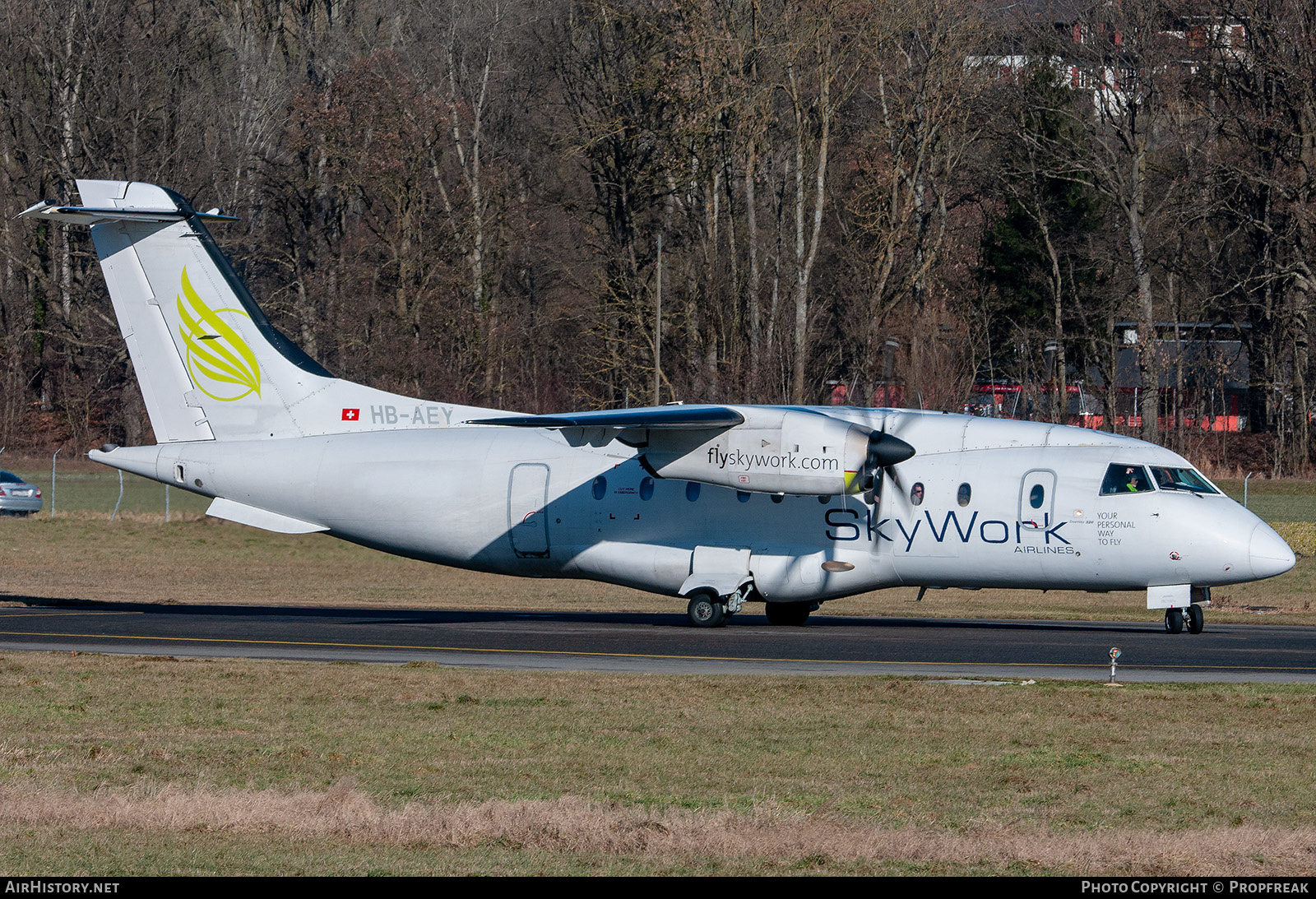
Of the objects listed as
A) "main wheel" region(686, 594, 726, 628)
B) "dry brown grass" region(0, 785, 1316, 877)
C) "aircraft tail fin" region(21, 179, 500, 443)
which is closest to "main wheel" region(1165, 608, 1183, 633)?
"main wheel" region(686, 594, 726, 628)

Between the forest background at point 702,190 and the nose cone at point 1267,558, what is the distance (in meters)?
24.5

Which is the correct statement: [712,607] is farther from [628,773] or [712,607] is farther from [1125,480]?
[628,773]

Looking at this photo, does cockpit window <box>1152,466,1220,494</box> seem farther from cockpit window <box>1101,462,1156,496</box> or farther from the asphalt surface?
the asphalt surface

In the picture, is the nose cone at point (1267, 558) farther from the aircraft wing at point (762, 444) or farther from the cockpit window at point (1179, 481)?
the aircraft wing at point (762, 444)

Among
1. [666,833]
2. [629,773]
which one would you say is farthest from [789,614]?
[666,833]

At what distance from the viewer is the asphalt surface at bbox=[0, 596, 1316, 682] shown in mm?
17688

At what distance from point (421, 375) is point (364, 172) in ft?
26.5

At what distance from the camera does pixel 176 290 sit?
81.9ft

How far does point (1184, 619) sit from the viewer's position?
2192 centimetres

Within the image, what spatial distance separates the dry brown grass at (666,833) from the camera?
8.36 m

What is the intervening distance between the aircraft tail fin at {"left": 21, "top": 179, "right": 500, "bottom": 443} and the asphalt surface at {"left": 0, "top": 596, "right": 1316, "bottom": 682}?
3514 millimetres

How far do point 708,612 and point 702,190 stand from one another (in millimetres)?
32174

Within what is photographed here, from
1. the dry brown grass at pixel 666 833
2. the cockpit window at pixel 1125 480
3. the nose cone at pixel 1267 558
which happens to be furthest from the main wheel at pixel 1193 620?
the dry brown grass at pixel 666 833

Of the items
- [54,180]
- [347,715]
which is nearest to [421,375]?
[54,180]
